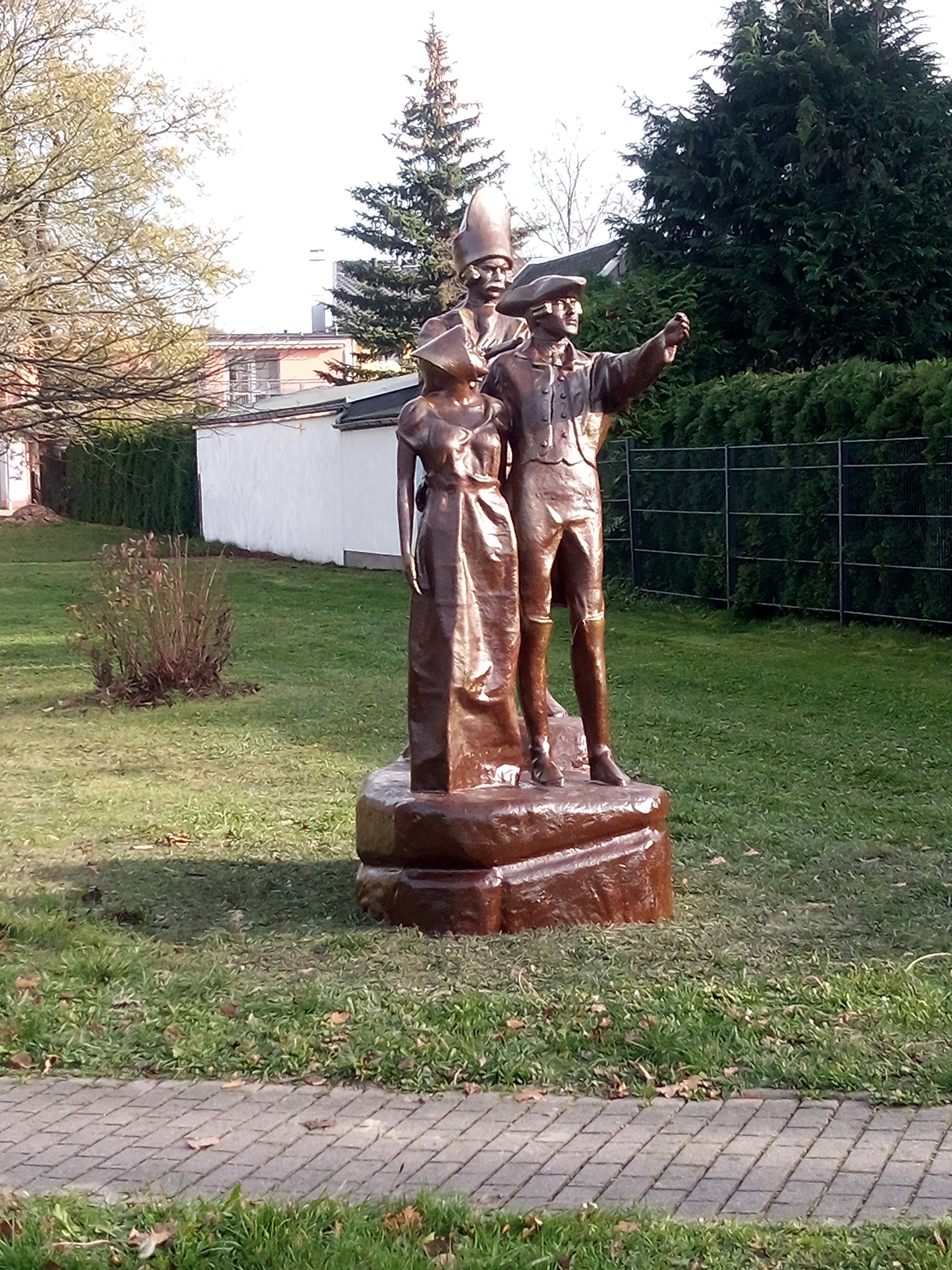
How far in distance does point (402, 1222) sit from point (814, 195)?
2332cm

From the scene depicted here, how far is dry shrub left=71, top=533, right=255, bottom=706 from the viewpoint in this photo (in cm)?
1316

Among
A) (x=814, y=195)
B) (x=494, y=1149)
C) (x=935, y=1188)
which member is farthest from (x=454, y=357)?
(x=814, y=195)

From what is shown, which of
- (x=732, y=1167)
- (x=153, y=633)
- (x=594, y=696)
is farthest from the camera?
(x=153, y=633)

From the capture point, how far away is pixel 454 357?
638 cm

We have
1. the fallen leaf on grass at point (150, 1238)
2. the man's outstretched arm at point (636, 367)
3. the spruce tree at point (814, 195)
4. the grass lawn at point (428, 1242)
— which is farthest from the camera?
the spruce tree at point (814, 195)

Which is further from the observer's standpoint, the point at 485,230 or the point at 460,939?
the point at 485,230

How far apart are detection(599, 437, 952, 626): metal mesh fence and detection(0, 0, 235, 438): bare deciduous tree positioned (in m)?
6.71

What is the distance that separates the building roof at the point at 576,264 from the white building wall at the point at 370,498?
388 centimetres

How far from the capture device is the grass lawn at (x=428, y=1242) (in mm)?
3453

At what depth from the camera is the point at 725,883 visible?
7.03 m

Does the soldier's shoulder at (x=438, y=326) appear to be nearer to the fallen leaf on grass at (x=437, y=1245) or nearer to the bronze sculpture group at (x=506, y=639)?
the bronze sculpture group at (x=506, y=639)

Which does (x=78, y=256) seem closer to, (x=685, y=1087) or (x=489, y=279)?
(x=489, y=279)

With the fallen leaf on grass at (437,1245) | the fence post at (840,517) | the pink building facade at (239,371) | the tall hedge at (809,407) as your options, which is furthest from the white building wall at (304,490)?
the fallen leaf on grass at (437,1245)

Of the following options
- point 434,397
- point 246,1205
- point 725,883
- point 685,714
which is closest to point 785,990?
point 725,883
